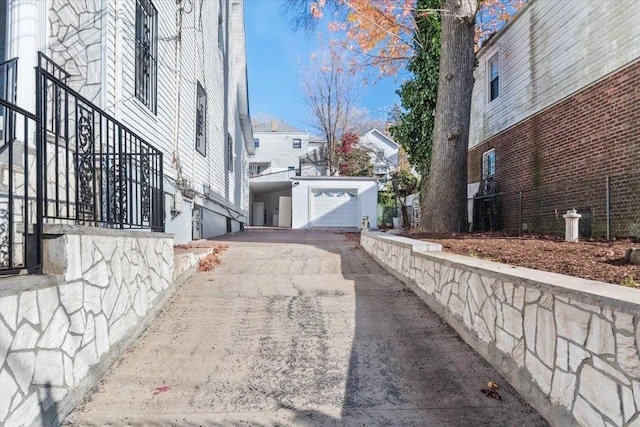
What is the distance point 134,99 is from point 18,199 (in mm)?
2668

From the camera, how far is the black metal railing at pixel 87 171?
9.40ft

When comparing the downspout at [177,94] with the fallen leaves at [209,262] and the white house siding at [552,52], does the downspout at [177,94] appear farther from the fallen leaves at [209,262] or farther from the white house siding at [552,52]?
the white house siding at [552,52]

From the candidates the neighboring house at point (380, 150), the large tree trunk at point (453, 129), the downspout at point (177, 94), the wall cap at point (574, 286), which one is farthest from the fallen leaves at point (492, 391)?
the neighboring house at point (380, 150)

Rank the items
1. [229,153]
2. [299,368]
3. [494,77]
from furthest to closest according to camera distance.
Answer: [229,153]
[494,77]
[299,368]

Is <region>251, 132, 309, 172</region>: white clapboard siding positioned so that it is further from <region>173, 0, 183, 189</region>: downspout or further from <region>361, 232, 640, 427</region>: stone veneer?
<region>361, 232, 640, 427</region>: stone veneer

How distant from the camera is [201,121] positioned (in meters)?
10.9

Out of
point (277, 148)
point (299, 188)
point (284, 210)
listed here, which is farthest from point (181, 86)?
point (277, 148)

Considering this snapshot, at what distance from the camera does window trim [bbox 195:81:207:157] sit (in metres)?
10.4

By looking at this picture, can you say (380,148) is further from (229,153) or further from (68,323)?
(68,323)

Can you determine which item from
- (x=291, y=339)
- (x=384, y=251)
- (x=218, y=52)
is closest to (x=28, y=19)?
(x=291, y=339)

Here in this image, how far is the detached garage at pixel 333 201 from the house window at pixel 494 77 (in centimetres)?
700

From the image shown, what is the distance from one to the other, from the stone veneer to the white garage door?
15.5 meters

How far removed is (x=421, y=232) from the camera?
30.5ft

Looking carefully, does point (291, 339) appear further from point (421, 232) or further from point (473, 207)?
point (473, 207)
